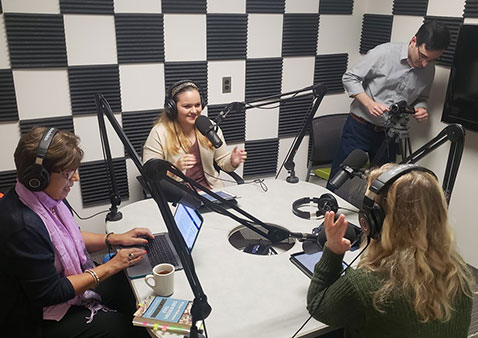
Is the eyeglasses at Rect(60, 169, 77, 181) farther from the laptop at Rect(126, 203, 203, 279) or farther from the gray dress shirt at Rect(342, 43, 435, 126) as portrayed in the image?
the gray dress shirt at Rect(342, 43, 435, 126)

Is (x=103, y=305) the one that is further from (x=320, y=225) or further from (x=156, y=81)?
(x=156, y=81)

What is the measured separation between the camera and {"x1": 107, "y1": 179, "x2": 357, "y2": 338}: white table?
1366 millimetres

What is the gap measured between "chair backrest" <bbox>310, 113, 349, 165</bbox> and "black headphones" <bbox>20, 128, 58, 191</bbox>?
7.59 feet

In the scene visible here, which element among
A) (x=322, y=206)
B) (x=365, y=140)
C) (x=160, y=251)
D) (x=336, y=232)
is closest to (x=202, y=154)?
(x=322, y=206)

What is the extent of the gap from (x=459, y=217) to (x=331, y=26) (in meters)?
1.78

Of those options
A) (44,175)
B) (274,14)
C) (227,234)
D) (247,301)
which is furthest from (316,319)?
(274,14)

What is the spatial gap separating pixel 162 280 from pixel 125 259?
0.79 feet

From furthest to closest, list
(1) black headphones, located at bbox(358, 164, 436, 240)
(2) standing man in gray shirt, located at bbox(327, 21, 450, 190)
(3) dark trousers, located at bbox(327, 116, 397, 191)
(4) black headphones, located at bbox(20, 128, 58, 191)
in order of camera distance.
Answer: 1. (3) dark trousers, located at bbox(327, 116, 397, 191)
2. (2) standing man in gray shirt, located at bbox(327, 21, 450, 190)
3. (4) black headphones, located at bbox(20, 128, 58, 191)
4. (1) black headphones, located at bbox(358, 164, 436, 240)

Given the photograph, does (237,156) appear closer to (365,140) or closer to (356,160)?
(356,160)

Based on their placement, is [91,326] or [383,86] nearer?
[91,326]

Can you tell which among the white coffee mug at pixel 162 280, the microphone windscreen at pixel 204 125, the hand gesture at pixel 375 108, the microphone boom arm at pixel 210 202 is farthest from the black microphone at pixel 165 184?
the hand gesture at pixel 375 108

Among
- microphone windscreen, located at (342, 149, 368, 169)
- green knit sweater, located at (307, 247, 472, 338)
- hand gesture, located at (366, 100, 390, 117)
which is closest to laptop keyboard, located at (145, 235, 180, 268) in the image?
green knit sweater, located at (307, 247, 472, 338)

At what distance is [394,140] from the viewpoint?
3.07m

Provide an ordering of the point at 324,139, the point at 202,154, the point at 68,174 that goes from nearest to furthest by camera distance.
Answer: the point at 68,174, the point at 202,154, the point at 324,139
